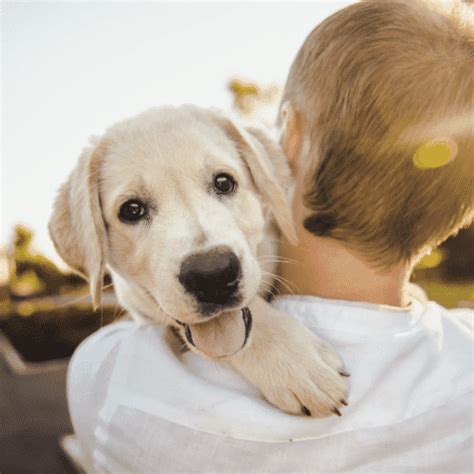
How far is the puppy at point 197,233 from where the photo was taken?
80.5 inches

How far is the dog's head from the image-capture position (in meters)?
2.25

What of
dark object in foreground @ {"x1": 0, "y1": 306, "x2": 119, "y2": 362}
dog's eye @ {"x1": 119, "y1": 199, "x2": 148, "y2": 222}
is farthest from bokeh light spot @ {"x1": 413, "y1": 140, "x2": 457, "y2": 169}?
dark object in foreground @ {"x1": 0, "y1": 306, "x2": 119, "y2": 362}

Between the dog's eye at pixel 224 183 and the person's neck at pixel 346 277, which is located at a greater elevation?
the dog's eye at pixel 224 183

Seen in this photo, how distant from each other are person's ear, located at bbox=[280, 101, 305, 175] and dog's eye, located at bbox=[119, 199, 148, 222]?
672 mm

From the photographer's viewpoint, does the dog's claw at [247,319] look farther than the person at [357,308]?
Yes

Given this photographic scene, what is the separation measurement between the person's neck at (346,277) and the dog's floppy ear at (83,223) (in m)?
0.96

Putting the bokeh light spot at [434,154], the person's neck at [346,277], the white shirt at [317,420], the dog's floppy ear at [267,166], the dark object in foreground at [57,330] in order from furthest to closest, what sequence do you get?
the dark object in foreground at [57,330]
the dog's floppy ear at [267,166]
the person's neck at [346,277]
the bokeh light spot at [434,154]
the white shirt at [317,420]

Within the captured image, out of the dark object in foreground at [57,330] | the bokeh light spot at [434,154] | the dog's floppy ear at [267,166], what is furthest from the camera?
the dark object in foreground at [57,330]

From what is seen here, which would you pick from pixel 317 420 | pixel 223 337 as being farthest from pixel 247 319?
pixel 317 420

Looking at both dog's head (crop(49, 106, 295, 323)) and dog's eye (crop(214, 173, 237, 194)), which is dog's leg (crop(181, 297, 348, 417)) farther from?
dog's eye (crop(214, 173, 237, 194))

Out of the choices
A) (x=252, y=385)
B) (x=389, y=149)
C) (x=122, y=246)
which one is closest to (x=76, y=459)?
(x=122, y=246)

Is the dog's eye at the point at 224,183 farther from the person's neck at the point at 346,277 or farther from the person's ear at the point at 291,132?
the person's neck at the point at 346,277

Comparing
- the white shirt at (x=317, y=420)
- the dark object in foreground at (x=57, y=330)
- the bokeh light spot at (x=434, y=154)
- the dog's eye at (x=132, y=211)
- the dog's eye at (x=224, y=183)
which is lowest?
the dark object in foreground at (x=57, y=330)

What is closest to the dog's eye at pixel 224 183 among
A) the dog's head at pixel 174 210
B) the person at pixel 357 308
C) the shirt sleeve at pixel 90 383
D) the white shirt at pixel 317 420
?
the dog's head at pixel 174 210
